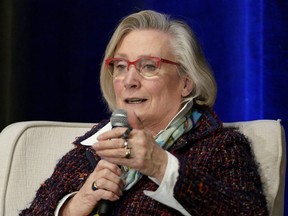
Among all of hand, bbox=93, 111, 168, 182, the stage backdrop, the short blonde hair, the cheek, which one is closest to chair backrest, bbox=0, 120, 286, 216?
the short blonde hair

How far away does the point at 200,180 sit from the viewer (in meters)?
1.44

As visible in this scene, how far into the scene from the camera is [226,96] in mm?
2426

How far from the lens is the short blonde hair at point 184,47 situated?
1744mm

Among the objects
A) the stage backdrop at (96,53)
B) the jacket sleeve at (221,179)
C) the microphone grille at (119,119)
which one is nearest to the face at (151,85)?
the jacket sleeve at (221,179)

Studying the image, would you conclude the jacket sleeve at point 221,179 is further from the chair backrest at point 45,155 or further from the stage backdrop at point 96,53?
the stage backdrop at point 96,53

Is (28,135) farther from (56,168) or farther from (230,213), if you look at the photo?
(230,213)

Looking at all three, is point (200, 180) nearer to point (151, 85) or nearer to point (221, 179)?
point (221, 179)

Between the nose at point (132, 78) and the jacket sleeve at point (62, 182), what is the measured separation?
237mm

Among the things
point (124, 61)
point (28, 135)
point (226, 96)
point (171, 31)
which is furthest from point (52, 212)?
point (226, 96)

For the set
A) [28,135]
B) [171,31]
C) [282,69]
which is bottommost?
[28,135]

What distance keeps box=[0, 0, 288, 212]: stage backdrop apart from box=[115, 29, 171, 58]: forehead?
0.68 meters

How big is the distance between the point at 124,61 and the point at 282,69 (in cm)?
79

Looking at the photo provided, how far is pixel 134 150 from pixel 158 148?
0.22 feet

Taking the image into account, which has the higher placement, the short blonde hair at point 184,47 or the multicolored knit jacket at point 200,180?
the short blonde hair at point 184,47
